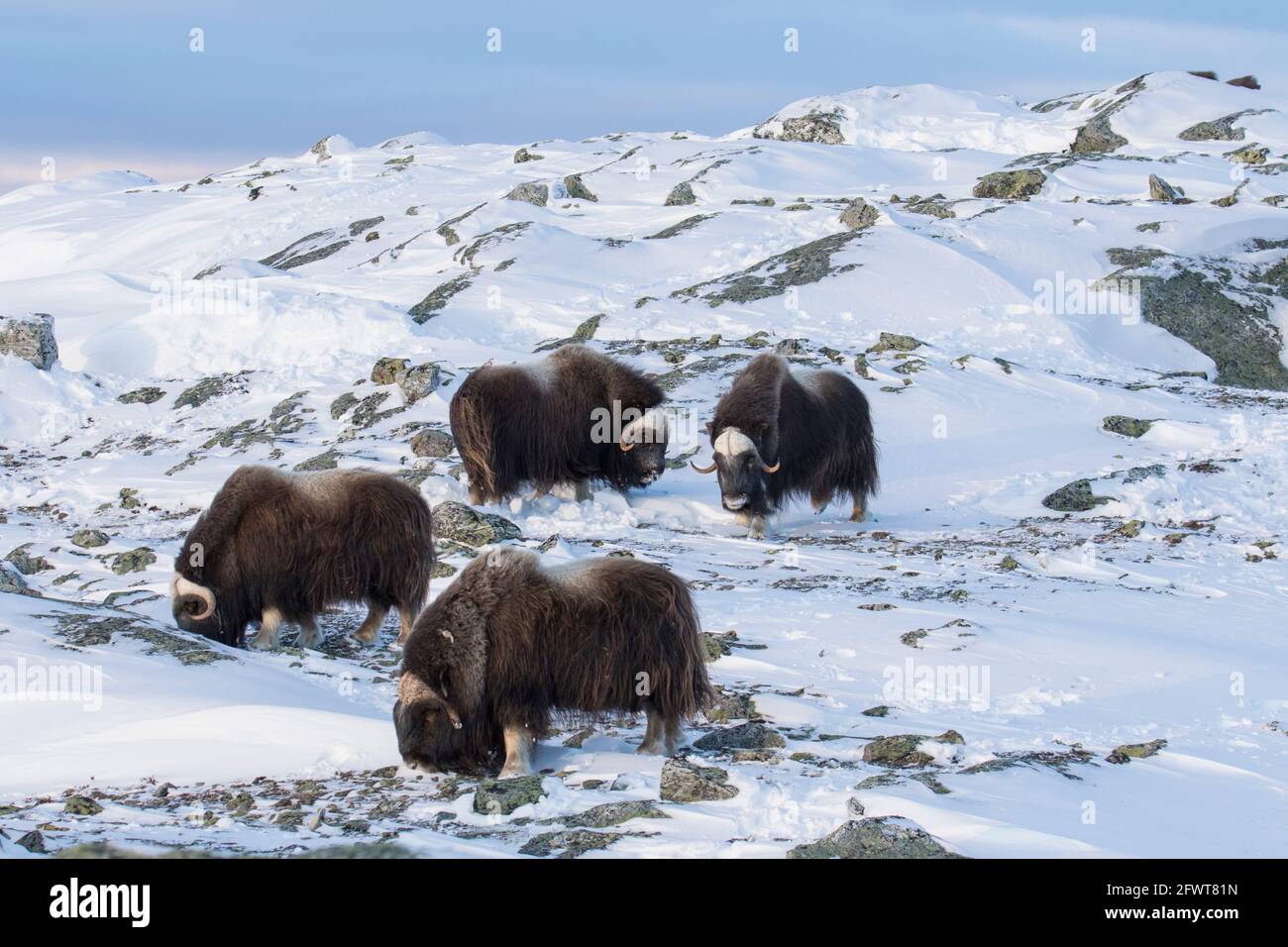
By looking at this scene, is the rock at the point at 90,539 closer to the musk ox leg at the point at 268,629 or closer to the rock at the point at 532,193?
the musk ox leg at the point at 268,629

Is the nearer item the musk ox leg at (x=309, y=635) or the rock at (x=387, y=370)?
the musk ox leg at (x=309, y=635)

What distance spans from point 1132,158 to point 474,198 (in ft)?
47.7

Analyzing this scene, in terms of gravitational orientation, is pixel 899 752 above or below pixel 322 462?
above

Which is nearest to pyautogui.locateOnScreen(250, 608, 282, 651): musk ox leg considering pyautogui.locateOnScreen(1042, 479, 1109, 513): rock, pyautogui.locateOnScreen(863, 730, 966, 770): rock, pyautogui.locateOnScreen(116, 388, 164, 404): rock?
pyautogui.locateOnScreen(863, 730, 966, 770): rock

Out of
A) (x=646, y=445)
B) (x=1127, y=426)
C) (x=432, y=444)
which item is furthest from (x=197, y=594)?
(x=1127, y=426)

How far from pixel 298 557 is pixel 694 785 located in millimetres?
3783

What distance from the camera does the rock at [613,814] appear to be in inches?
194

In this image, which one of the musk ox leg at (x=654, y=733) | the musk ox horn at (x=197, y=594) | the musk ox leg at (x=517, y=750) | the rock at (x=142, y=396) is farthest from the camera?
the rock at (x=142, y=396)

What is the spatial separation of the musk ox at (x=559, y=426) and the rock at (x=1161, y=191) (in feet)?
51.4

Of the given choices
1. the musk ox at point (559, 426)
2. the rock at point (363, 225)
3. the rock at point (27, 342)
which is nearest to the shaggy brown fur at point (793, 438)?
the musk ox at point (559, 426)

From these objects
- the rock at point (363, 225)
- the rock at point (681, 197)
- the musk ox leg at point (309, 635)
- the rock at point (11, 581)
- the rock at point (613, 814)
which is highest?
the rock at point (681, 197)

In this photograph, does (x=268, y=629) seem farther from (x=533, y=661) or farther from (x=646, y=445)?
(x=646, y=445)

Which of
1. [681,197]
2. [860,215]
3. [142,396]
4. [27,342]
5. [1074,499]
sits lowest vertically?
[1074,499]

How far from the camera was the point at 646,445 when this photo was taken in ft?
41.8
